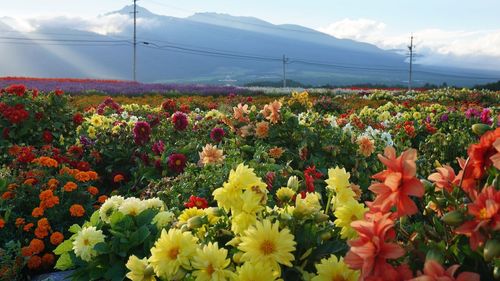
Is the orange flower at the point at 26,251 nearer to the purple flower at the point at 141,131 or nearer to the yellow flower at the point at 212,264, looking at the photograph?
the purple flower at the point at 141,131

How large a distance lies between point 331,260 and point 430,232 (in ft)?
1.10

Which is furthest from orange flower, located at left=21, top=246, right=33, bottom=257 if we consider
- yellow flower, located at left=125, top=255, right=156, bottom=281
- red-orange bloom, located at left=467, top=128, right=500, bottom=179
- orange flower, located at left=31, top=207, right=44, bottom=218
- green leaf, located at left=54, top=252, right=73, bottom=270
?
red-orange bloom, located at left=467, top=128, right=500, bottom=179

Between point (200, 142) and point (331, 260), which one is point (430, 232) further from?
point (200, 142)

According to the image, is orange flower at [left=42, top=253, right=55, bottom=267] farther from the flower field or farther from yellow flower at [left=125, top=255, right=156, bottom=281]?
yellow flower at [left=125, top=255, right=156, bottom=281]

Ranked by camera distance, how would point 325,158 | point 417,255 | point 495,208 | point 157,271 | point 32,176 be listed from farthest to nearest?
point 325,158, point 32,176, point 157,271, point 417,255, point 495,208

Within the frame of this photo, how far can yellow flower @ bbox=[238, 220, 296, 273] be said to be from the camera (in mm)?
1821

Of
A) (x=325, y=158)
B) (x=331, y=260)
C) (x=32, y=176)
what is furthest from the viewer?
(x=325, y=158)

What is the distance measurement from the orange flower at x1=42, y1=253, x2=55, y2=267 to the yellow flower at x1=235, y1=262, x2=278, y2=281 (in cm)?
287

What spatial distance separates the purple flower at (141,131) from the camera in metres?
6.18

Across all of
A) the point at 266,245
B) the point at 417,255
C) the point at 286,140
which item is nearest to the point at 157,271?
the point at 266,245

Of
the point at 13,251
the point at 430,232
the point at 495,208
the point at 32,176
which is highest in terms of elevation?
the point at 495,208

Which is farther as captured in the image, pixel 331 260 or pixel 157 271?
pixel 157 271

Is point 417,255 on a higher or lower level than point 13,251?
higher

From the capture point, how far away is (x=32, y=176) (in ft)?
16.1
